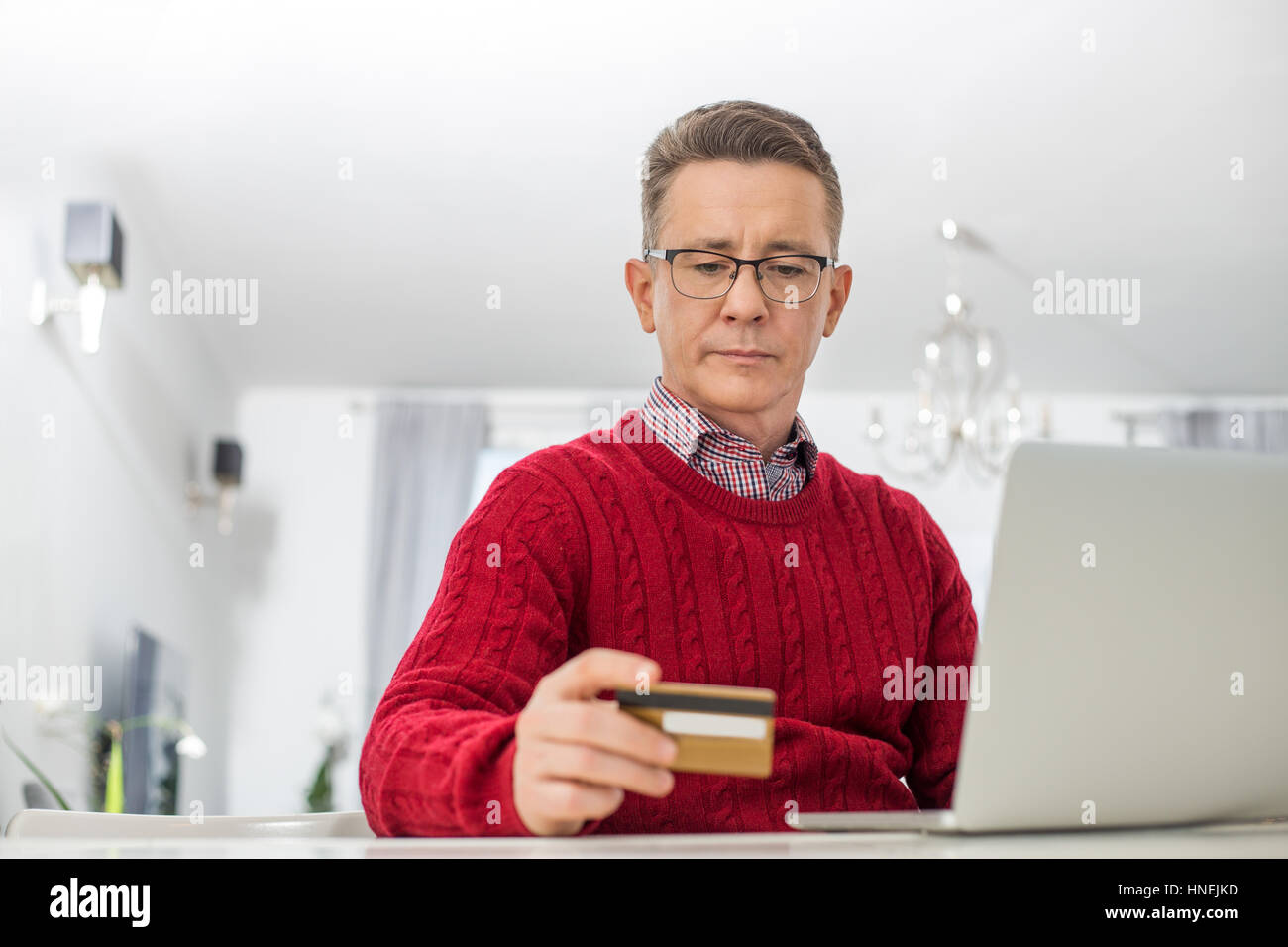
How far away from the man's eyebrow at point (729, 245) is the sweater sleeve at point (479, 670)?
308 millimetres

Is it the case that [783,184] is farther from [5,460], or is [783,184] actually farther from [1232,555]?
[5,460]

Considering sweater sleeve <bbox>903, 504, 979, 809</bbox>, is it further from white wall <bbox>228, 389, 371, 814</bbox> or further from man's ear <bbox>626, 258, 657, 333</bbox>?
white wall <bbox>228, 389, 371, 814</bbox>

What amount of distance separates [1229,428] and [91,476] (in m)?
5.13

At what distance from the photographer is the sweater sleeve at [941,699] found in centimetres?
125

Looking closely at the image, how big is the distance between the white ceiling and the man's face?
1.90 meters

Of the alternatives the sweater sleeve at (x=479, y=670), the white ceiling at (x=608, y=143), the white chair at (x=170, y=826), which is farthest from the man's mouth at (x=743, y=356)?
the white ceiling at (x=608, y=143)

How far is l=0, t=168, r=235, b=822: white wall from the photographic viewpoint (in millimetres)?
3127

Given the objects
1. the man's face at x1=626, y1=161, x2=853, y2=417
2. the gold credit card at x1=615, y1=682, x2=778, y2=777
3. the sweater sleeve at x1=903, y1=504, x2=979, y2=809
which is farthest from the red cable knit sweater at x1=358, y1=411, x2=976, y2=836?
the gold credit card at x1=615, y1=682, x2=778, y2=777

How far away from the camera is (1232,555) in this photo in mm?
669

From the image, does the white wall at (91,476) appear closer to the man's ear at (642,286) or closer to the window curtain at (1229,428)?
the man's ear at (642,286)

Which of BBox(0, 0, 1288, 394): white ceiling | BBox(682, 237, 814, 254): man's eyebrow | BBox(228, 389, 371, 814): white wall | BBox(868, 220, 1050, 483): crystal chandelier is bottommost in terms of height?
BBox(228, 389, 371, 814): white wall

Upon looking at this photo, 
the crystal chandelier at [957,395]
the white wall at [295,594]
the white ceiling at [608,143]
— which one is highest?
the white ceiling at [608,143]
